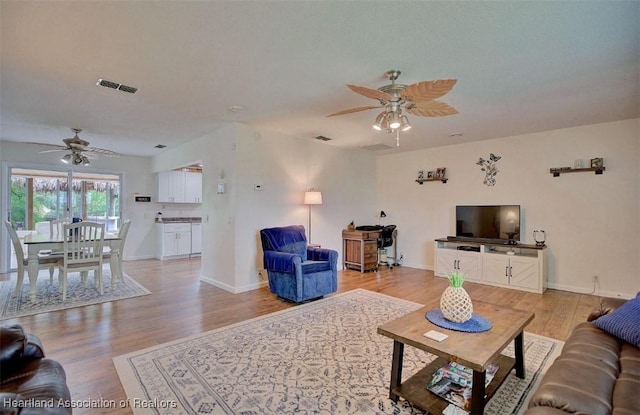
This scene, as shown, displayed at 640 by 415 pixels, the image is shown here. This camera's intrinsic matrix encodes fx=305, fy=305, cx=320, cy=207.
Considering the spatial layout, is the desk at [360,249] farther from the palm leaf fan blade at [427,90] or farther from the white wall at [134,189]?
the white wall at [134,189]

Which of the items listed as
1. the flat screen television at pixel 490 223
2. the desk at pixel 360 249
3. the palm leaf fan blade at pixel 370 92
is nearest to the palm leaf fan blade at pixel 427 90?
the palm leaf fan blade at pixel 370 92

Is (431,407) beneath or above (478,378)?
beneath

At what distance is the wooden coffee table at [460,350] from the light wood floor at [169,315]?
1339 millimetres

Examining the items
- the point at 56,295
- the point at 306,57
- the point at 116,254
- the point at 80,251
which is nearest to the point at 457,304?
the point at 306,57

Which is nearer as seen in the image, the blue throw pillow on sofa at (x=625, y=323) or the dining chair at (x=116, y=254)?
the blue throw pillow on sofa at (x=625, y=323)

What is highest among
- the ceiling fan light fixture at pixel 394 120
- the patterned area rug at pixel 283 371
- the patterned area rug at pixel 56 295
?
the ceiling fan light fixture at pixel 394 120

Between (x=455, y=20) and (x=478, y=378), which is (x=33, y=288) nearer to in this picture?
(x=478, y=378)

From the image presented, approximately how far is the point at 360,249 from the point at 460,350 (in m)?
4.26

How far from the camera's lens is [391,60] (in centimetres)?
255

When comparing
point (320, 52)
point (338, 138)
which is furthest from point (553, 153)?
point (320, 52)

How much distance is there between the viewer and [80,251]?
4.21 metres

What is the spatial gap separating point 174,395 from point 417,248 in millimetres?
5410

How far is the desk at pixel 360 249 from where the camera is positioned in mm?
5902

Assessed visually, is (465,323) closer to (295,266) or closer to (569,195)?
(295,266)
